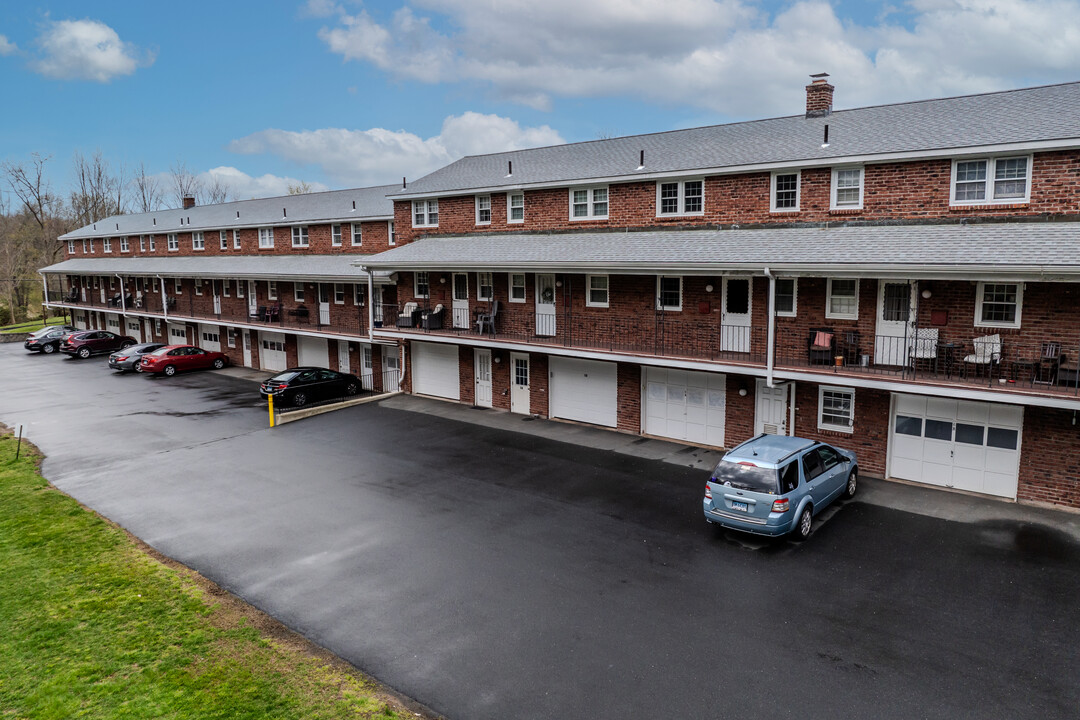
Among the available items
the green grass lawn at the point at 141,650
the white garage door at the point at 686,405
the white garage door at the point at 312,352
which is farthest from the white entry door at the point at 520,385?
the green grass lawn at the point at 141,650

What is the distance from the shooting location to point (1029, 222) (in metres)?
13.2

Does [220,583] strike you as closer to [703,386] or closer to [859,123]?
[703,386]

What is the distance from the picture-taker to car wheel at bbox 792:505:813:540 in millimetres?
11762

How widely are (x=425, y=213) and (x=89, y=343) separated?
27.5 metres

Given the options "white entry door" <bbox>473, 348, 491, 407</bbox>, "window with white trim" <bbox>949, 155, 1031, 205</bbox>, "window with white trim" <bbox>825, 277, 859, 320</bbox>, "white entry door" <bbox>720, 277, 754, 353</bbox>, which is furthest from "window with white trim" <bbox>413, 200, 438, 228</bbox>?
"window with white trim" <bbox>949, 155, 1031, 205</bbox>

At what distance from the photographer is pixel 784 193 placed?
16406mm

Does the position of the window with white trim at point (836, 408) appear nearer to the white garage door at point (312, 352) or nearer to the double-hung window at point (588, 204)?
the double-hung window at point (588, 204)

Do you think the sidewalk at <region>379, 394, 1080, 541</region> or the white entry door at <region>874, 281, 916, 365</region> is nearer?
the sidewalk at <region>379, 394, 1080, 541</region>

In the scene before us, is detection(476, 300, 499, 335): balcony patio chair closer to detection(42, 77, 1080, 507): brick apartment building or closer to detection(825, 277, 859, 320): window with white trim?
detection(42, 77, 1080, 507): brick apartment building

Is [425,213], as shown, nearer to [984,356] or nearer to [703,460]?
[703,460]

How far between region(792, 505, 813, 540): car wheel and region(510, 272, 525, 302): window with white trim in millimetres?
11748

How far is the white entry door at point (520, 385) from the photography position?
70.9ft

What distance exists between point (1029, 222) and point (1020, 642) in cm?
878

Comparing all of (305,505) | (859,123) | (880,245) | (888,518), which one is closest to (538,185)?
(859,123)
